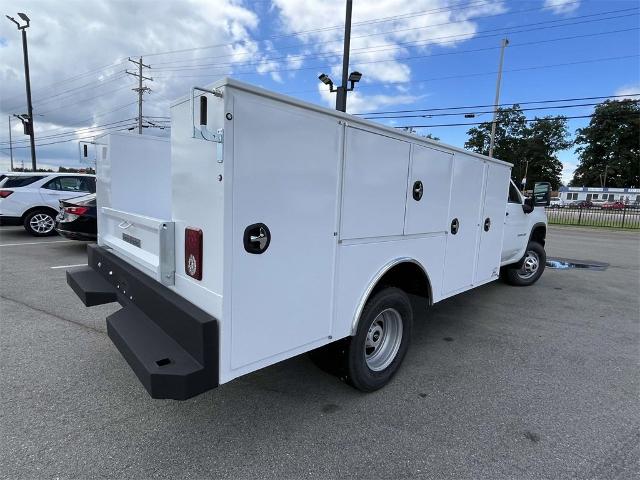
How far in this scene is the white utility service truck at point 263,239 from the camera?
6.54 ft

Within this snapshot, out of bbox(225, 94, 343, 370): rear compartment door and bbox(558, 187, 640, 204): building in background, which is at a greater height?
bbox(558, 187, 640, 204): building in background

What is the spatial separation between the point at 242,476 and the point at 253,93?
6.71ft

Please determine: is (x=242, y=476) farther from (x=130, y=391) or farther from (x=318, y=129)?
(x=318, y=129)

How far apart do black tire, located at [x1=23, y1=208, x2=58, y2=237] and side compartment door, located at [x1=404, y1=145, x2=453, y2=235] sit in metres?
10.4

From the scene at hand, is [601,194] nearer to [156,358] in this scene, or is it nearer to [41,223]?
[41,223]

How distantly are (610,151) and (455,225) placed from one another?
290 feet

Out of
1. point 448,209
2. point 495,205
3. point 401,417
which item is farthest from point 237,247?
point 495,205

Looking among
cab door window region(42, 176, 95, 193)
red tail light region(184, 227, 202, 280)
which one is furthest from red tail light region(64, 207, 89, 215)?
red tail light region(184, 227, 202, 280)

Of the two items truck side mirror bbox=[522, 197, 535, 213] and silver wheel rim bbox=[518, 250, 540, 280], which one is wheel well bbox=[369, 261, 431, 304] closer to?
truck side mirror bbox=[522, 197, 535, 213]

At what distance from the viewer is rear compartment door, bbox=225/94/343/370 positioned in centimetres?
201

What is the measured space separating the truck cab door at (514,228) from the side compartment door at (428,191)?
2.12 meters

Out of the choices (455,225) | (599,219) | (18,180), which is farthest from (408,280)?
(599,219)

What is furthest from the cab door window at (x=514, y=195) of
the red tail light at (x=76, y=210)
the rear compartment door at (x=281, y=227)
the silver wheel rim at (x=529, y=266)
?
the red tail light at (x=76, y=210)

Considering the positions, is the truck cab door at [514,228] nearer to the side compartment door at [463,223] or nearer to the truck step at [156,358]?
the side compartment door at [463,223]
